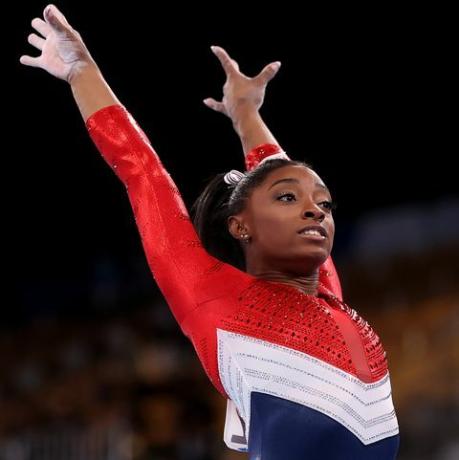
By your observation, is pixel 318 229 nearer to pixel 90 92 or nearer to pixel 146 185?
pixel 146 185

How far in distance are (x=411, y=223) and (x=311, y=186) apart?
7.46 meters

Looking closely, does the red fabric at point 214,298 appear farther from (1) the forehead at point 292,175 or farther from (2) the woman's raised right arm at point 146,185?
(1) the forehead at point 292,175

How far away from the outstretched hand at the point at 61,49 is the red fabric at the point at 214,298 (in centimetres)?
26

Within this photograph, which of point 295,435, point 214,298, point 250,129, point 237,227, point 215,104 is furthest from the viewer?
point 215,104

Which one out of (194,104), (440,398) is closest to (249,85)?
(440,398)

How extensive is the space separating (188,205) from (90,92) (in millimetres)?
3778

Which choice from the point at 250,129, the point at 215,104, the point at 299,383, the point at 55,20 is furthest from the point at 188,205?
the point at 299,383

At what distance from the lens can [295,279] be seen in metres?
2.18

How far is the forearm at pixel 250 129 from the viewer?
2.71m

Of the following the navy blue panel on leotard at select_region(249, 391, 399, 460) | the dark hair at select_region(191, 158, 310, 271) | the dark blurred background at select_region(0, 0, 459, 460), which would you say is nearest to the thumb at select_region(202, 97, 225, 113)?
the dark hair at select_region(191, 158, 310, 271)

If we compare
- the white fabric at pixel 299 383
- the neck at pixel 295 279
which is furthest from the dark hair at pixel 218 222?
the white fabric at pixel 299 383

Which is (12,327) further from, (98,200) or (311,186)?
(311,186)

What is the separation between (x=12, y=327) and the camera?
34.0ft

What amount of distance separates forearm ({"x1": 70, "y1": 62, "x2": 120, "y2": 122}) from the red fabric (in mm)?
130
